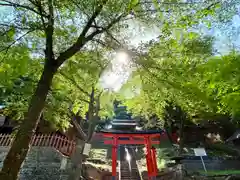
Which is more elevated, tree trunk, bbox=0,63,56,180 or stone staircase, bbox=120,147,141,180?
stone staircase, bbox=120,147,141,180

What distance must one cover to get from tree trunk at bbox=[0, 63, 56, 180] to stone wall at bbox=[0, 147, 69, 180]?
20.8ft

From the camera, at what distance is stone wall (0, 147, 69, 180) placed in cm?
983

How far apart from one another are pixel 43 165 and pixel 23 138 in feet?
22.3

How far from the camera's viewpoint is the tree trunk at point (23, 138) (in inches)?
152

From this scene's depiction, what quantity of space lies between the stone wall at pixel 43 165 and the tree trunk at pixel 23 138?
250 inches

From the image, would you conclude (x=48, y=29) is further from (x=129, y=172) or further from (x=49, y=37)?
(x=129, y=172)

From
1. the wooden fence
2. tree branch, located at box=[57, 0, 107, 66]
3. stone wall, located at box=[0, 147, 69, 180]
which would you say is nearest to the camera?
tree branch, located at box=[57, 0, 107, 66]

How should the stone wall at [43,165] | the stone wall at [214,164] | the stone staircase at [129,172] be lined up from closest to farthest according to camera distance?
the stone wall at [43,165], the stone staircase at [129,172], the stone wall at [214,164]

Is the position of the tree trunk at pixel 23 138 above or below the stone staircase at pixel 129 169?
below

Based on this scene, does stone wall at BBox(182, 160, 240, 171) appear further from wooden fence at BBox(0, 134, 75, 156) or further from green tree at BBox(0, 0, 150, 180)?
green tree at BBox(0, 0, 150, 180)

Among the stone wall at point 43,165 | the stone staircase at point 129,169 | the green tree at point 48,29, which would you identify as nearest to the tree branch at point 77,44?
the green tree at point 48,29

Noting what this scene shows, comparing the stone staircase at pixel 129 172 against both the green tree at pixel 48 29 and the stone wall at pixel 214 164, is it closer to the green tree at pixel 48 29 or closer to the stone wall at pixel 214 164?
the stone wall at pixel 214 164

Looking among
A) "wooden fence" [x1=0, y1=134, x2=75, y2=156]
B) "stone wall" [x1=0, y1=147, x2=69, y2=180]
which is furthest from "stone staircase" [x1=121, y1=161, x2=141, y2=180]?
"stone wall" [x1=0, y1=147, x2=69, y2=180]

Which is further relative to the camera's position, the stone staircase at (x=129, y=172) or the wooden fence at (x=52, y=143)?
the stone staircase at (x=129, y=172)
